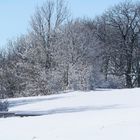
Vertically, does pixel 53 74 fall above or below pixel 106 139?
above

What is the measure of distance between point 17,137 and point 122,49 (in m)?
60.2

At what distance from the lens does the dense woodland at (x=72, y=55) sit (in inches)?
1854

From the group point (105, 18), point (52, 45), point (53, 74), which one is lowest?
point (53, 74)

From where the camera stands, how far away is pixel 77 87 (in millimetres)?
45938

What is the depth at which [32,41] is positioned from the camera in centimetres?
5228

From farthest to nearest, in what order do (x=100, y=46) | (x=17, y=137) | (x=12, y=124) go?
(x=100, y=46) < (x=12, y=124) < (x=17, y=137)

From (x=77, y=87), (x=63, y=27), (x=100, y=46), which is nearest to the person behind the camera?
(x=77, y=87)

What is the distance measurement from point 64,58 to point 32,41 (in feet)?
14.9

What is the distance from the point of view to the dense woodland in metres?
47.1

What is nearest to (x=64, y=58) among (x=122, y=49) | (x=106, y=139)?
(x=122, y=49)

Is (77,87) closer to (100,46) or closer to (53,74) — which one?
(53,74)

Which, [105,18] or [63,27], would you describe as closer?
[63,27]

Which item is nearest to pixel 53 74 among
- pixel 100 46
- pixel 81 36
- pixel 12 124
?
pixel 81 36

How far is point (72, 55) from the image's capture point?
51781 mm
